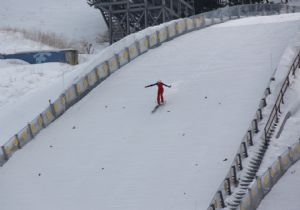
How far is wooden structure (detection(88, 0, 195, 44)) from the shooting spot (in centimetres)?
5534

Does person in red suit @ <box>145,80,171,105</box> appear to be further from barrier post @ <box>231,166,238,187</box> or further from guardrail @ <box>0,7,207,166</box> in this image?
barrier post @ <box>231,166,238,187</box>

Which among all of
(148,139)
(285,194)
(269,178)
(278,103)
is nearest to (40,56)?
(148,139)

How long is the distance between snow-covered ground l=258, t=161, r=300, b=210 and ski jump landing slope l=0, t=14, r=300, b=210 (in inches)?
61.8

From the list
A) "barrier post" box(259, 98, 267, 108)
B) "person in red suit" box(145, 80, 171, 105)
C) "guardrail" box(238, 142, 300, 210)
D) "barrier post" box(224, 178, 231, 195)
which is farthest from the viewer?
"person in red suit" box(145, 80, 171, 105)

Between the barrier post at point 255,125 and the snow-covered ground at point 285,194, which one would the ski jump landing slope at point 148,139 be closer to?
the barrier post at point 255,125

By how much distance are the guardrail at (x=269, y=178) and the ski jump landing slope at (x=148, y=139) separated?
1372mm

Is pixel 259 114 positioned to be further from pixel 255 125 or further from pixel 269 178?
pixel 269 178

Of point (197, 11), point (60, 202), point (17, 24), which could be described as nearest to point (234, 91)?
point (60, 202)

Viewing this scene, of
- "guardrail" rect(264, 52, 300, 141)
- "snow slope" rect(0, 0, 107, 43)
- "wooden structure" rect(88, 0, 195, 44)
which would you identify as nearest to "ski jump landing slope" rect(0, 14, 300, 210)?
"guardrail" rect(264, 52, 300, 141)

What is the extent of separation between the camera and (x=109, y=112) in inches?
1160

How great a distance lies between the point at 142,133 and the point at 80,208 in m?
4.97

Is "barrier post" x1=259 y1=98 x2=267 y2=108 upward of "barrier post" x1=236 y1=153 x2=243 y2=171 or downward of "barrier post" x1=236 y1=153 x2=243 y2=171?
upward

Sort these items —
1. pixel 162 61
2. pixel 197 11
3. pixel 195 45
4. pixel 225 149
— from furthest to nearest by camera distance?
pixel 197 11 < pixel 195 45 < pixel 162 61 < pixel 225 149

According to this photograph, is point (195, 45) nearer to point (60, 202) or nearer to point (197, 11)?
point (60, 202)
